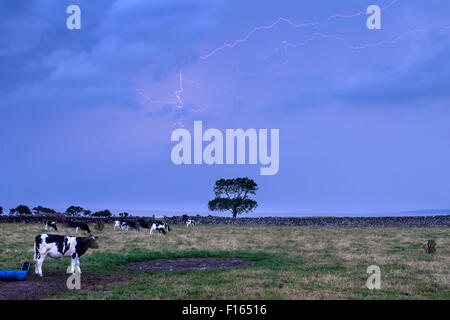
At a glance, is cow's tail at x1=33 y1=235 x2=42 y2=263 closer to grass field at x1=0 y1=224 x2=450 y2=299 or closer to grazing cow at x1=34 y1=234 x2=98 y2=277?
grazing cow at x1=34 y1=234 x2=98 y2=277

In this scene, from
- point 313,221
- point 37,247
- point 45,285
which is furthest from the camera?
point 313,221

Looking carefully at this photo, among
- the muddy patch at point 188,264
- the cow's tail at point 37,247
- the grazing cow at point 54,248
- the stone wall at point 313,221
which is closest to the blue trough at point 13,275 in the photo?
the grazing cow at point 54,248

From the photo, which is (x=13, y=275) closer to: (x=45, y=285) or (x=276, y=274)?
(x=45, y=285)

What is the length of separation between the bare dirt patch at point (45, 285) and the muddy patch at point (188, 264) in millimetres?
2743

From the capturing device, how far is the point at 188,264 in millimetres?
18875

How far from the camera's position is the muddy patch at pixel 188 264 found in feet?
57.7

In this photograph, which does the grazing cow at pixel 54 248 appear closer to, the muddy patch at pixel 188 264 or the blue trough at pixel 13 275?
the blue trough at pixel 13 275

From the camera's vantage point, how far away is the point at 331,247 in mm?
25375

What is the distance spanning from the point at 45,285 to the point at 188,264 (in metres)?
7.35

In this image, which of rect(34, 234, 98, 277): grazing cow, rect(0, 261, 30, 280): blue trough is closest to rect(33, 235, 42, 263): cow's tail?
rect(34, 234, 98, 277): grazing cow

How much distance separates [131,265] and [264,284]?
827 centimetres

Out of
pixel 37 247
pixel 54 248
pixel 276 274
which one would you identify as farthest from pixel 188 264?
pixel 37 247
